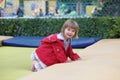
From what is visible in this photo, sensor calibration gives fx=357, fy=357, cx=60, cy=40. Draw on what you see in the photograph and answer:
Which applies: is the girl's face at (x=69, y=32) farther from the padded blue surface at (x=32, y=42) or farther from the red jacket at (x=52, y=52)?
the padded blue surface at (x=32, y=42)

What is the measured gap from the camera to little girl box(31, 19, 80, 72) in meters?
5.11

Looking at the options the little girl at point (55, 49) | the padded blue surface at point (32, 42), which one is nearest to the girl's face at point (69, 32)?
the little girl at point (55, 49)

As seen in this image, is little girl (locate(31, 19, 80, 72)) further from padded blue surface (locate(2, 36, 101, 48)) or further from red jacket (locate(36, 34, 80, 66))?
padded blue surface (locate(2, 36, 101, 48))

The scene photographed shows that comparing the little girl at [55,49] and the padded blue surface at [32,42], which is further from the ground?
the little girl at [55,49]

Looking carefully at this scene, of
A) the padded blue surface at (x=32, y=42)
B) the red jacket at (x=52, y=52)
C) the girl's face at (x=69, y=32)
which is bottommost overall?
the padded blue surface at (x=32, y=42)

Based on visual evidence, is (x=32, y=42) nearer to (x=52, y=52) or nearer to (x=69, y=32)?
(x=52, y=52)

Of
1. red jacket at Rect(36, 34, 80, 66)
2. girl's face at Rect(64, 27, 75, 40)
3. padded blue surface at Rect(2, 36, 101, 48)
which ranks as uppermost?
girl's face at Rect(64, 27, 75, 40)

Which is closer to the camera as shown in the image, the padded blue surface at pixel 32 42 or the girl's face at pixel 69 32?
the girl's face at pixel 69 32

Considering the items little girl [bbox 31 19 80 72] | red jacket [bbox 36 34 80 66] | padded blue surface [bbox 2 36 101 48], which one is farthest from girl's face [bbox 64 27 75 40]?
padded blue surface [bbox 2 36 101 48]

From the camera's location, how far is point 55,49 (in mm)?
5121

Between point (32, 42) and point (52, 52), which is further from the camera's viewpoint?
point (32, 42)

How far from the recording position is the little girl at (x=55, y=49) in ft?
16.8

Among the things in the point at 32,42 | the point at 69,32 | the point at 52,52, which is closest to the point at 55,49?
the point at 52,52

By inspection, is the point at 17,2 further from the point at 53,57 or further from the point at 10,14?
→ the point at 53,57
